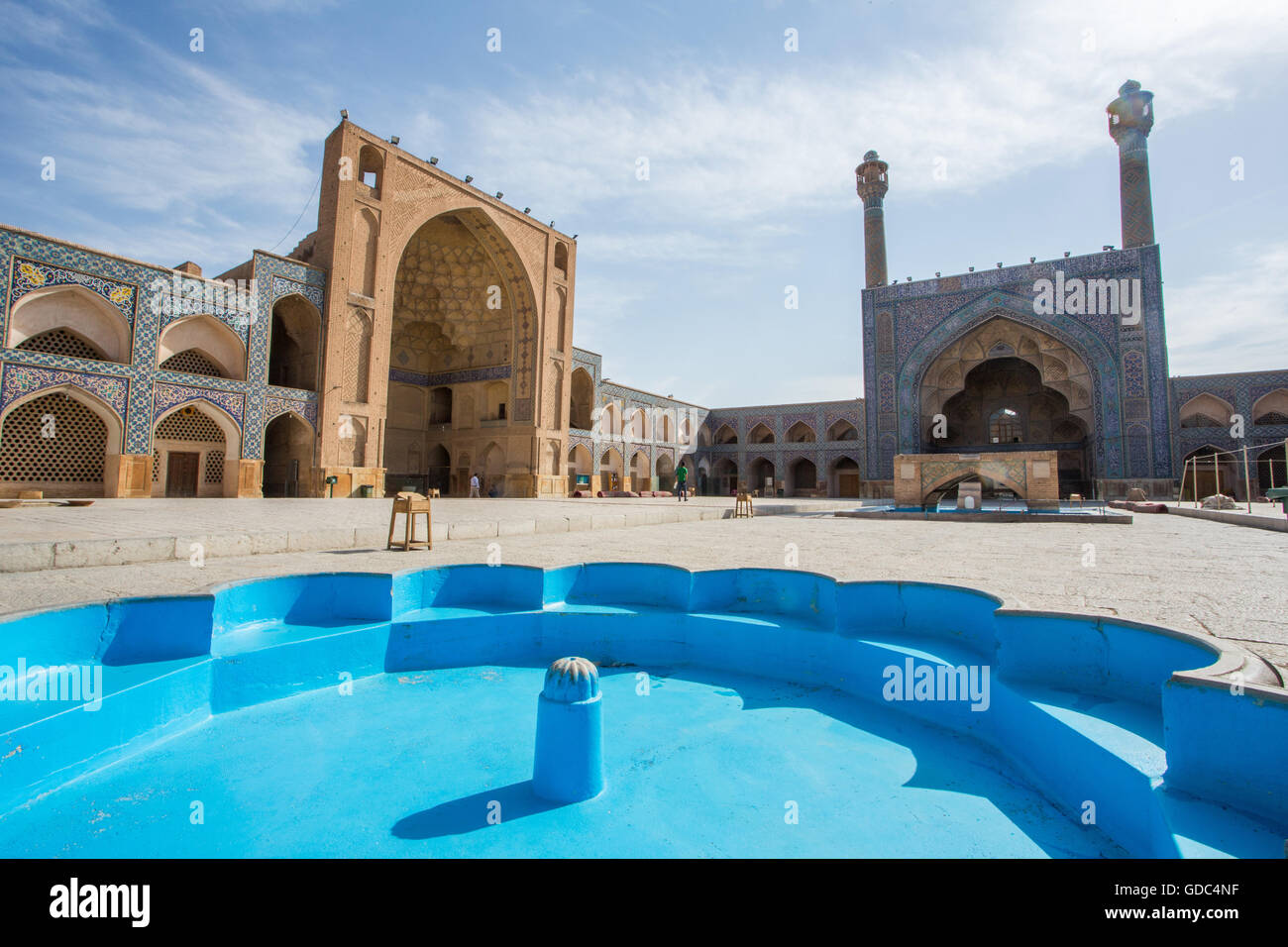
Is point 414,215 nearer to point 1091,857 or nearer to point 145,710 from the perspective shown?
point 145,710

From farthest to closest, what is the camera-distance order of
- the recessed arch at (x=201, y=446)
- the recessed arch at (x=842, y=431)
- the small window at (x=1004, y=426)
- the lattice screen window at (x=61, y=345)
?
Answer: 1. the recessed arch at (x=842, y=431)
2. the small window at (x=1004, y=426)
3. the recessed arch at (x=201, y=446)
4. the lattice screen window at (x=61, y=345)

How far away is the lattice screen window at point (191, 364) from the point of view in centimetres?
1230

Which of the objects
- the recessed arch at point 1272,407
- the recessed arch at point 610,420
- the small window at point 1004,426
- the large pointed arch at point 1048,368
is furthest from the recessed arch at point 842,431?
the recessed arch at point 1272,407

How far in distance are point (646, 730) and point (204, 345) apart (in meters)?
13.5

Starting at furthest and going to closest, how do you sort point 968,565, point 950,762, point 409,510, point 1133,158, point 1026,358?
point 1026,358
point 1133,158
point 409,510
point 968,565
point 950,762

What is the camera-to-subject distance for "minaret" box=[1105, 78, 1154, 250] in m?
16.2

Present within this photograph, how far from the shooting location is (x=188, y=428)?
1249 centimetres

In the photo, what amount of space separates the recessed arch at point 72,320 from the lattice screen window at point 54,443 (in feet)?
3.41

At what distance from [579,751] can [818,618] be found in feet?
Result: 6.10

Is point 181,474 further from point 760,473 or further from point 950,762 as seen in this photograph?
point 760,473

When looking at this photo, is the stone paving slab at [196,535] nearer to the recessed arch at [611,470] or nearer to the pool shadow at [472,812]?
the pool shadow at [472,812]

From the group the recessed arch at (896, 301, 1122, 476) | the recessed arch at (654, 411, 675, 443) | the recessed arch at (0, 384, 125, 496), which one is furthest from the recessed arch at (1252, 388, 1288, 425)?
the recessed arch at (0, 384, 125, 496)

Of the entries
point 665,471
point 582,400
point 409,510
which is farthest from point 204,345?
point 665,471
